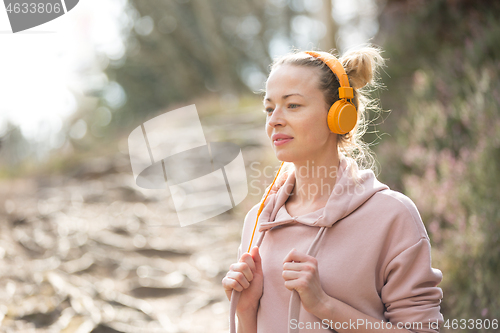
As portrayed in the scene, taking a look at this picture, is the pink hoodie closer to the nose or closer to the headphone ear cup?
the headphone ear cup

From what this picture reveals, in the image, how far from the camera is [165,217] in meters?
6.77

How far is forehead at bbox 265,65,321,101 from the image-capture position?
1.57 metres

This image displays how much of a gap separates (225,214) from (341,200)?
5537mm

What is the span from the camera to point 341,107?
1.57m

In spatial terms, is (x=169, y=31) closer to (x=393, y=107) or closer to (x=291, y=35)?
(x=291, y=35)

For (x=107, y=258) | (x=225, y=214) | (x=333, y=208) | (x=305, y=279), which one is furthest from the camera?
(x=225, y=214)

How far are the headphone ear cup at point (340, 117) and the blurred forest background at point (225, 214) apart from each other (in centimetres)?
55

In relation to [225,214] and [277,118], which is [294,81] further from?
[225,214]

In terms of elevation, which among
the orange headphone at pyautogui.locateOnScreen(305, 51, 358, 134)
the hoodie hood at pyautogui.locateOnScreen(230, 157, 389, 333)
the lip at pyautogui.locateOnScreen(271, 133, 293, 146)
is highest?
the orange headphone at pyautogui.locateOnScreen(305, 51, 358, 134)

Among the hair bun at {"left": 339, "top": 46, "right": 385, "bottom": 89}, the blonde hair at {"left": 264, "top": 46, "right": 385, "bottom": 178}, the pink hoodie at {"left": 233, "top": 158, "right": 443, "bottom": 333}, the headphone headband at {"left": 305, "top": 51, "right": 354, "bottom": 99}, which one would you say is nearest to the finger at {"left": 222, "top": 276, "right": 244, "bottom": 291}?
the pink hoodie at {"left": 233, "top": 158, "right": 443, "bottom": 333}

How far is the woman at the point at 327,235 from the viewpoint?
1408 mm

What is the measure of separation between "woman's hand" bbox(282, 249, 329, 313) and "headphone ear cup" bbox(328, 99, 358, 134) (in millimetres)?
496

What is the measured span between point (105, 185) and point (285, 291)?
22.5 feet

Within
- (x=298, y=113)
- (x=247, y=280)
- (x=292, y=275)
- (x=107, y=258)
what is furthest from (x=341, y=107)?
(x=107, y=258)
